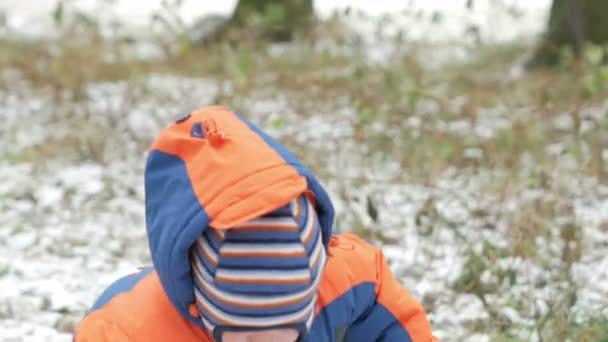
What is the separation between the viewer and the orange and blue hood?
155 centimetres

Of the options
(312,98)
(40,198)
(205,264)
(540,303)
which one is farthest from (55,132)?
(205,264)

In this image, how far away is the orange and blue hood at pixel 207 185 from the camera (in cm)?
155

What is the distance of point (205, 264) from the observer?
5.32 feet

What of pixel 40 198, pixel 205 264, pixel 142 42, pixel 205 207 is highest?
pixel 205 207

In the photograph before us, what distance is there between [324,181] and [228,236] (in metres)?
2.29

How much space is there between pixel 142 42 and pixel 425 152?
12.9 ft

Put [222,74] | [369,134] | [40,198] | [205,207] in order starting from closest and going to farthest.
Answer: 1. [205,207]
2. [40,198]
3. [369,134]
4. [222,74]

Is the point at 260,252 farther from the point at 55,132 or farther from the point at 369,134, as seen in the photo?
the point at 55,132

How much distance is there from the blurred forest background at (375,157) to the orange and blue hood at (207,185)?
102 centimetres

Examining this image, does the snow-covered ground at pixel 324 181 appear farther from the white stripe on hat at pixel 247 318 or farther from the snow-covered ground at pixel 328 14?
the snow-covered ground at pixel 328 14

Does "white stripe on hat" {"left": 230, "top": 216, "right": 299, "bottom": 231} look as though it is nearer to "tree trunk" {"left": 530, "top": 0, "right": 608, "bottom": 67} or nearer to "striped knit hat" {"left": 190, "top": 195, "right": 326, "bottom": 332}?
"striped knit hat" {"left": 190, "top": 195, "right": 326, "bottom": 332}

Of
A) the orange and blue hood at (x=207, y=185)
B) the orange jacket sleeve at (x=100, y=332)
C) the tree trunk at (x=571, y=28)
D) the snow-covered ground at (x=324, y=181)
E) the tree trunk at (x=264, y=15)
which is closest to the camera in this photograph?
the orange and blue hood at (x=207, y=185)

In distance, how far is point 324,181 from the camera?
3.86m

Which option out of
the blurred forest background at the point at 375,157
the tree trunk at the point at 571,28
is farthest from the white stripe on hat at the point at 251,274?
the tree trunk at the point at 571,28
